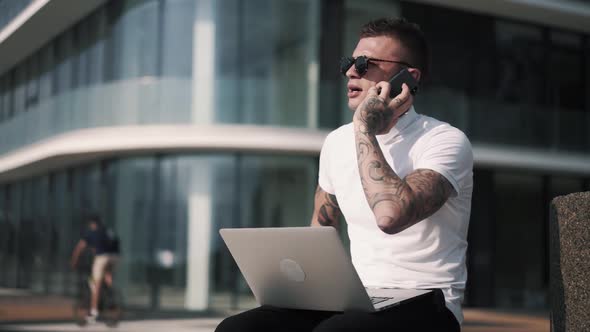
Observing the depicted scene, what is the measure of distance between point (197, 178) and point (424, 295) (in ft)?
53.9

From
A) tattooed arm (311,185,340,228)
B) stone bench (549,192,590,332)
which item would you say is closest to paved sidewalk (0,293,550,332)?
tattooed arm (311,185,340,228)

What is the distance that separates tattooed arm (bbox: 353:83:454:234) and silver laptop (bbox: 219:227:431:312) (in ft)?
0.64

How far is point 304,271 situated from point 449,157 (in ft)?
1.86

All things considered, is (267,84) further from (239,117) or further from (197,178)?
(197,178)

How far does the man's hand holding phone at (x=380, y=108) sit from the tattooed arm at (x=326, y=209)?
1.25ft

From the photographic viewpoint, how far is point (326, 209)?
331 centimetres

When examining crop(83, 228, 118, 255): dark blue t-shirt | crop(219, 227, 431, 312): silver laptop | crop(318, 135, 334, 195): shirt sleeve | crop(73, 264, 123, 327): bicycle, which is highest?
crop(318, 135, 334, 195): shirt sleeve

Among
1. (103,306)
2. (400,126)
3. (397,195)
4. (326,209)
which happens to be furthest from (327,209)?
(103,306)

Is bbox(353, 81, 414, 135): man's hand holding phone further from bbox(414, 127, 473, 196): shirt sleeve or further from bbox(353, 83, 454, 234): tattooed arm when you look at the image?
bbox(414, 127, 473, 196): shirt sleeve

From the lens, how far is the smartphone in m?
3.01

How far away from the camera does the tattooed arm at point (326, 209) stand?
329cm

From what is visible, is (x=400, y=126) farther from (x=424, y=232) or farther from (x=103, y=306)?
(x=103, y=306)

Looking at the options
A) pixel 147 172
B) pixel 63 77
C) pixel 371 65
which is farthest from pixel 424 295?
pixel 63 77

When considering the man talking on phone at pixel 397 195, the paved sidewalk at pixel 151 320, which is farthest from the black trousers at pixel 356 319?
the paved sidewalk at pixel 151 320
